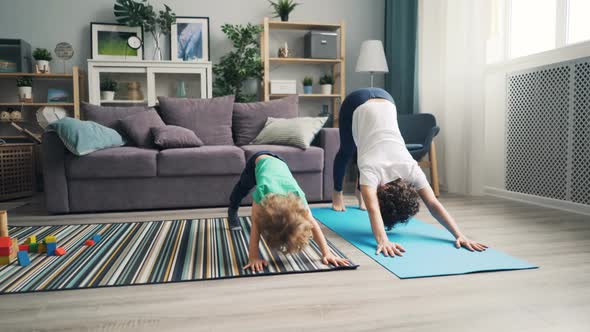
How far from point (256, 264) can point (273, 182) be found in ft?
1.15

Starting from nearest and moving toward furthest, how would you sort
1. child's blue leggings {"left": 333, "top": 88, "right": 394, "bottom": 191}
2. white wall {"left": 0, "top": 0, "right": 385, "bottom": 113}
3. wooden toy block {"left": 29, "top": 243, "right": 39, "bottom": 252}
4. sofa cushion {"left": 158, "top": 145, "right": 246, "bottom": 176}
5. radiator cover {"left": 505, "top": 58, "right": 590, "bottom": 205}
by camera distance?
1. wooden toy block {"left": 29, "top": 243, "right": 39, "bottom": 252}
2. child's blue leggings {"left": 333, "top": 88, "right": 394, "bottom": 191}
3. radiator cover {"left": 505, "top": 58, "right": 590, "bottom": 205}
4. sofa cushion {"left": 158, "top": 145, "right": 246, "bottom": 176}
5. white wall {"left": 0, "top": 0, "right": 385, "bottom": 113}

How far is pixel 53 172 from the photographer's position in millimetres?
2941

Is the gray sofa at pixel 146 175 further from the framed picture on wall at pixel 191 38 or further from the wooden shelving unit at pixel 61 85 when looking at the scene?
the framed picture on wall at pixel 191 38

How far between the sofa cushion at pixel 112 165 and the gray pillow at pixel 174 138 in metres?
0.20

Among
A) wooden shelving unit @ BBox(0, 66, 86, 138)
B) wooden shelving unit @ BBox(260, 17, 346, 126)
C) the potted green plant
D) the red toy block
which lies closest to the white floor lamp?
wooden shelving unit @ BBox(260, 17, 346, 126)

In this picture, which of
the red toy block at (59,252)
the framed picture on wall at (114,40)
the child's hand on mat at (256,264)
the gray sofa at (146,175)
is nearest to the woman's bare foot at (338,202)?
the gray sofa at (146,175)

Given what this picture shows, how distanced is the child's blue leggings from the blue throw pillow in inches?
68.0

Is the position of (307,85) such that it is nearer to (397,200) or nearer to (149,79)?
(149,79)

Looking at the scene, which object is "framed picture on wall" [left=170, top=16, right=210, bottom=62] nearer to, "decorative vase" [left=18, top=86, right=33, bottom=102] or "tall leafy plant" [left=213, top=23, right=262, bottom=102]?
"tall leafy plant" [left=213, top=23, right=262, bottom=102]

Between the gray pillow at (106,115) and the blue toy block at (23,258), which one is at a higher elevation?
the gray pillow at (106,115)

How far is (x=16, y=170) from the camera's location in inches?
147

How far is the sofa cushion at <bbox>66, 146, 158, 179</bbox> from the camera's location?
2965 mm

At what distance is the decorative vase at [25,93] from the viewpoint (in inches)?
175

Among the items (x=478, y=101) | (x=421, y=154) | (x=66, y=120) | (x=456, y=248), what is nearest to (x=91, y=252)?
(x=66, y=120)
